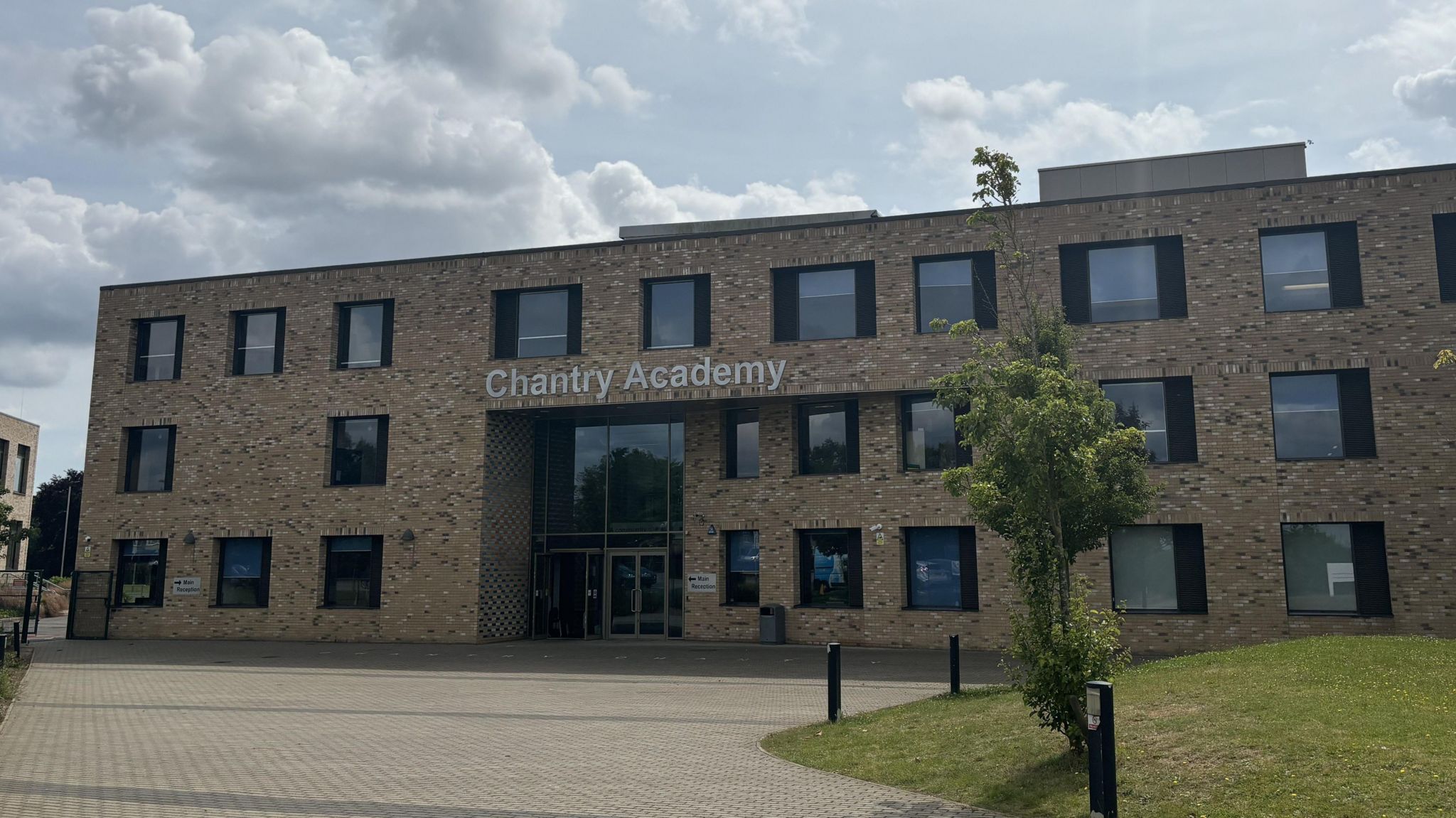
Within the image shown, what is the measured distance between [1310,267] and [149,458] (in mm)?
27354

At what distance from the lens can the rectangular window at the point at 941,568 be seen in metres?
23.5

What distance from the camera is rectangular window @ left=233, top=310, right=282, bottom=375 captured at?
2845 centimetres

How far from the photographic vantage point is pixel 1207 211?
22438 mm

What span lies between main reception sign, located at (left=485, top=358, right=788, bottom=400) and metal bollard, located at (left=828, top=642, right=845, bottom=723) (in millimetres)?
11868

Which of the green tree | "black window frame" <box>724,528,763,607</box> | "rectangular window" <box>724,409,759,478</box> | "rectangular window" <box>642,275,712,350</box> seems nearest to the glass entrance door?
"black window frame" <box>724,528,763,607</box>

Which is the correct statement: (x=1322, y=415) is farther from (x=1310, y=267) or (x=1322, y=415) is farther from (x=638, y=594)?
(x=638, y=594)

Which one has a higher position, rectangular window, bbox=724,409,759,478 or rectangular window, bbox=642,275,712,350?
rectangular window, bbox=642,275,712,350

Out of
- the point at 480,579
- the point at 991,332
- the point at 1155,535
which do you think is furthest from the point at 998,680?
the point at 480,579

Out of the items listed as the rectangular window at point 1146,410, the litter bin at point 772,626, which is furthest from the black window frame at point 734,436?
the rectangular window at point 1146,410

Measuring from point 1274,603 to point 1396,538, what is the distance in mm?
2400

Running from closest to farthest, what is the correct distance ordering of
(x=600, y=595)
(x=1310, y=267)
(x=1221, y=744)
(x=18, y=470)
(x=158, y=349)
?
1. (x=1221, y=744)
2. (x=1310, y=267)
3. (x=600, y=595)
4. (x=158, y=349)
5. (x=18, y=470)

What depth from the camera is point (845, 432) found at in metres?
24.8

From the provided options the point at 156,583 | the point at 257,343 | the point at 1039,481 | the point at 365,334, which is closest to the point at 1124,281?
the point at 1039,481

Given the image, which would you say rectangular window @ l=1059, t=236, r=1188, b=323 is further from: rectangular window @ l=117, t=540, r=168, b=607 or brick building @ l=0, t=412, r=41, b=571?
brick building @ l=0, t=412, r=41, b=571
